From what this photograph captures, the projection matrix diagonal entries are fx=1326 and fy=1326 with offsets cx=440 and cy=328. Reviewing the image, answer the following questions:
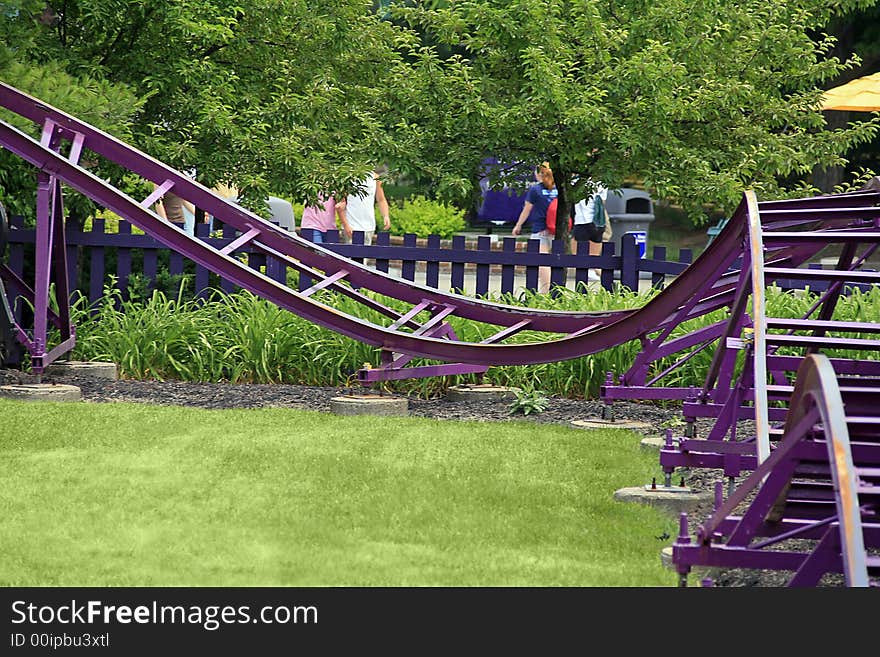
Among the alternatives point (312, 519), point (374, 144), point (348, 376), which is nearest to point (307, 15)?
point (374, 144)

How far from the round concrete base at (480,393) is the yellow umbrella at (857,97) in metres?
11.0

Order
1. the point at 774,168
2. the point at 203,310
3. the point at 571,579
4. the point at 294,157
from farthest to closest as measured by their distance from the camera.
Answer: the point at 774,168, the point at 294,157, the point at 203,310, the point at 571,579

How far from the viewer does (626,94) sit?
1205 cm

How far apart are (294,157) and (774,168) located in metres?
4.52

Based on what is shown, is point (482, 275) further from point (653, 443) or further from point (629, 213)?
point (629, 213)

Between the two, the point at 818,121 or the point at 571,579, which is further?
the point at 818,121

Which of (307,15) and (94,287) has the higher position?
(307,15)

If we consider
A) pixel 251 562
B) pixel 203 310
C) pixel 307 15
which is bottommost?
pixel 251 562

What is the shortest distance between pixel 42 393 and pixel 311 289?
5.81ft

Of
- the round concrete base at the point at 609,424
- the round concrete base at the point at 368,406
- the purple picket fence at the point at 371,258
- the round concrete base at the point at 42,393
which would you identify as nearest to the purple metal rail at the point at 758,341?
the round concrete base at the point at 609,424

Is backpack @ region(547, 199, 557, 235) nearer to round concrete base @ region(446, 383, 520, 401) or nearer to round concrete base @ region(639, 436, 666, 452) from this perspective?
round concrete base @ region(446, 383, 520, 401)
